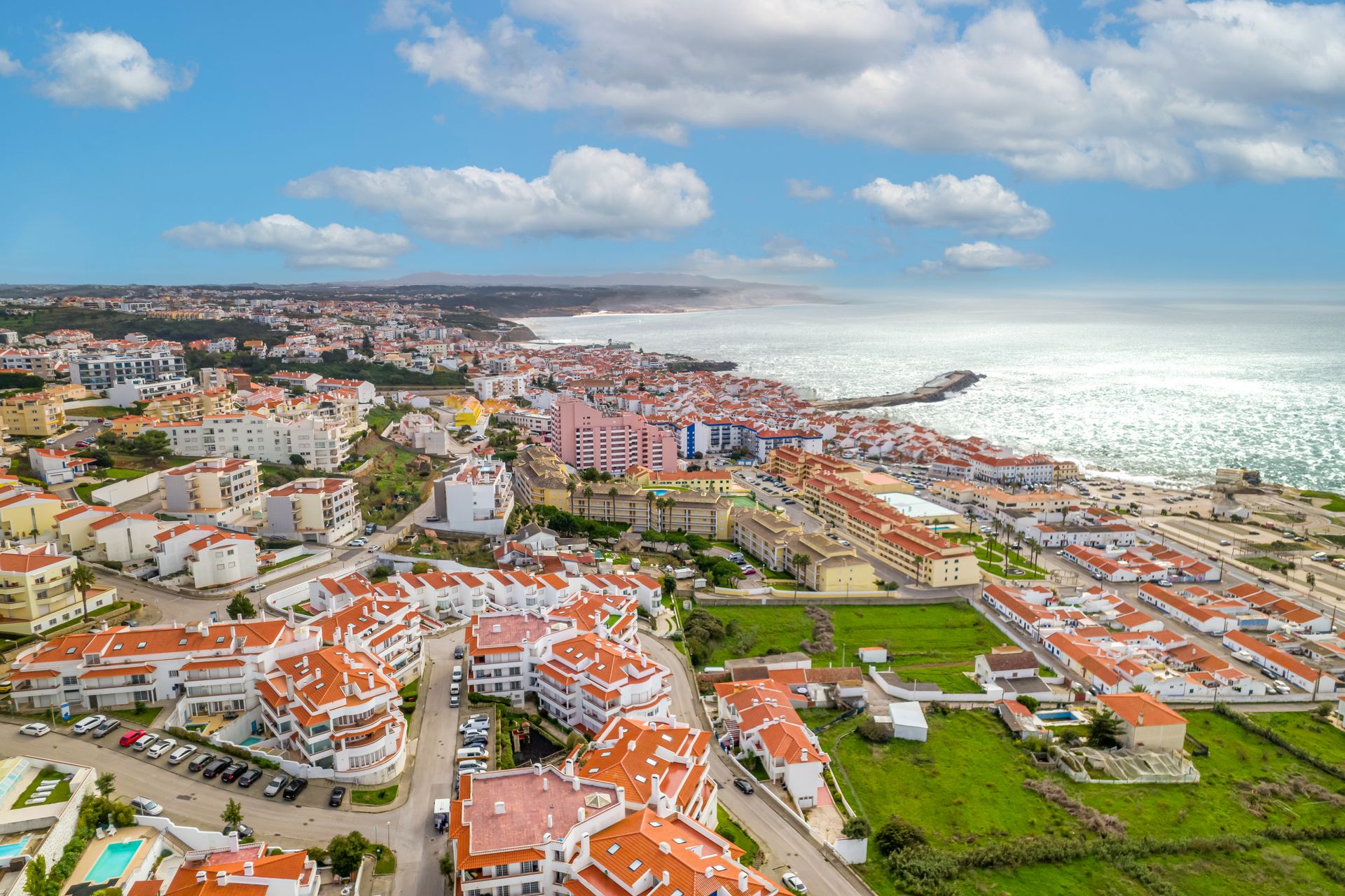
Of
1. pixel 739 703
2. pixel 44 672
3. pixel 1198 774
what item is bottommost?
pixel 1198 774

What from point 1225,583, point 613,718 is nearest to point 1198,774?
point 613,718

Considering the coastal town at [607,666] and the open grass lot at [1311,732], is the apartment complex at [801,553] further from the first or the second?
the open grass lot at [1311,732]

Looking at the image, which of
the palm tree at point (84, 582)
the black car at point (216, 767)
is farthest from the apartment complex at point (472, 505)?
the black car at point (216, 767)

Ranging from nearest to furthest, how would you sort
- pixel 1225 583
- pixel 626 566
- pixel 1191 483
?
pixel 626 566 < pixel 1225 583 < pixel 1191 483

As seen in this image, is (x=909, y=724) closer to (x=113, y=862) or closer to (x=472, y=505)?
(x=113, y=862)

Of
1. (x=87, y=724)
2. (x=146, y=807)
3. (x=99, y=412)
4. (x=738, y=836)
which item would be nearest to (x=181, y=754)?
(x=146, y=807)

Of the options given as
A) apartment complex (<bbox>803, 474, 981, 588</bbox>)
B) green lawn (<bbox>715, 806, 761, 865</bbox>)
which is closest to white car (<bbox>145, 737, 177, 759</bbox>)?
green lawn (<bbox>715, 806, 761, 865</bbox>)

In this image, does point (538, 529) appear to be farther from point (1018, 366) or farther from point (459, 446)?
point (1018, 366)
